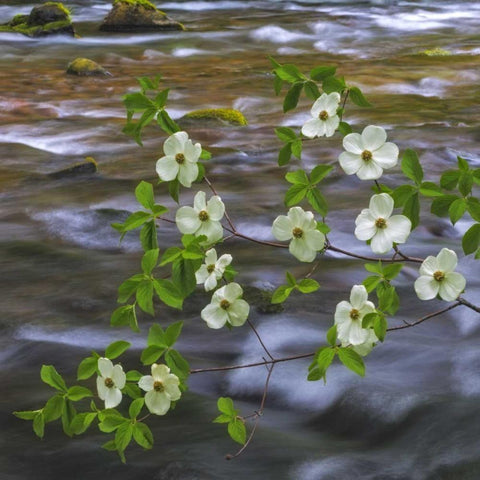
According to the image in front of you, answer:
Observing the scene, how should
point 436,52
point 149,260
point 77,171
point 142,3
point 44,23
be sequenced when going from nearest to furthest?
point 149,260, point 77,171, point 436,52, point 44,23, point 142,3

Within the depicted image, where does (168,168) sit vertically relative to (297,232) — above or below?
above

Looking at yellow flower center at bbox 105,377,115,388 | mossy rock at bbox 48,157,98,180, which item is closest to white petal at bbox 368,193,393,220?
yellow flower center at bbox 105,377,115,388

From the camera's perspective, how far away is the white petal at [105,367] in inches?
77.0

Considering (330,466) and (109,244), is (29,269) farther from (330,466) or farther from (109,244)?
(330,466)

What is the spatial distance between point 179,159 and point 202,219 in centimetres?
14

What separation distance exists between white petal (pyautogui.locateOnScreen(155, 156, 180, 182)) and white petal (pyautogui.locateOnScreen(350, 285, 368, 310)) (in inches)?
18.4

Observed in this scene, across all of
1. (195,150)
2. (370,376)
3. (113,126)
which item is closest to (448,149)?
(113,126)

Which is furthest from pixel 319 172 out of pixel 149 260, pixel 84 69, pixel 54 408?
pixel 84 69

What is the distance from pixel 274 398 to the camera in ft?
10.7

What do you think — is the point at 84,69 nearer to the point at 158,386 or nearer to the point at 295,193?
the point at 295,193

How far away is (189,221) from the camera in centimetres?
202

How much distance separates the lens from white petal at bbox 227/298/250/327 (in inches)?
82.1

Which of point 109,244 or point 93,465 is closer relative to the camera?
point 93,465

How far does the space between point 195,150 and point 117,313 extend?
390 millimetres
